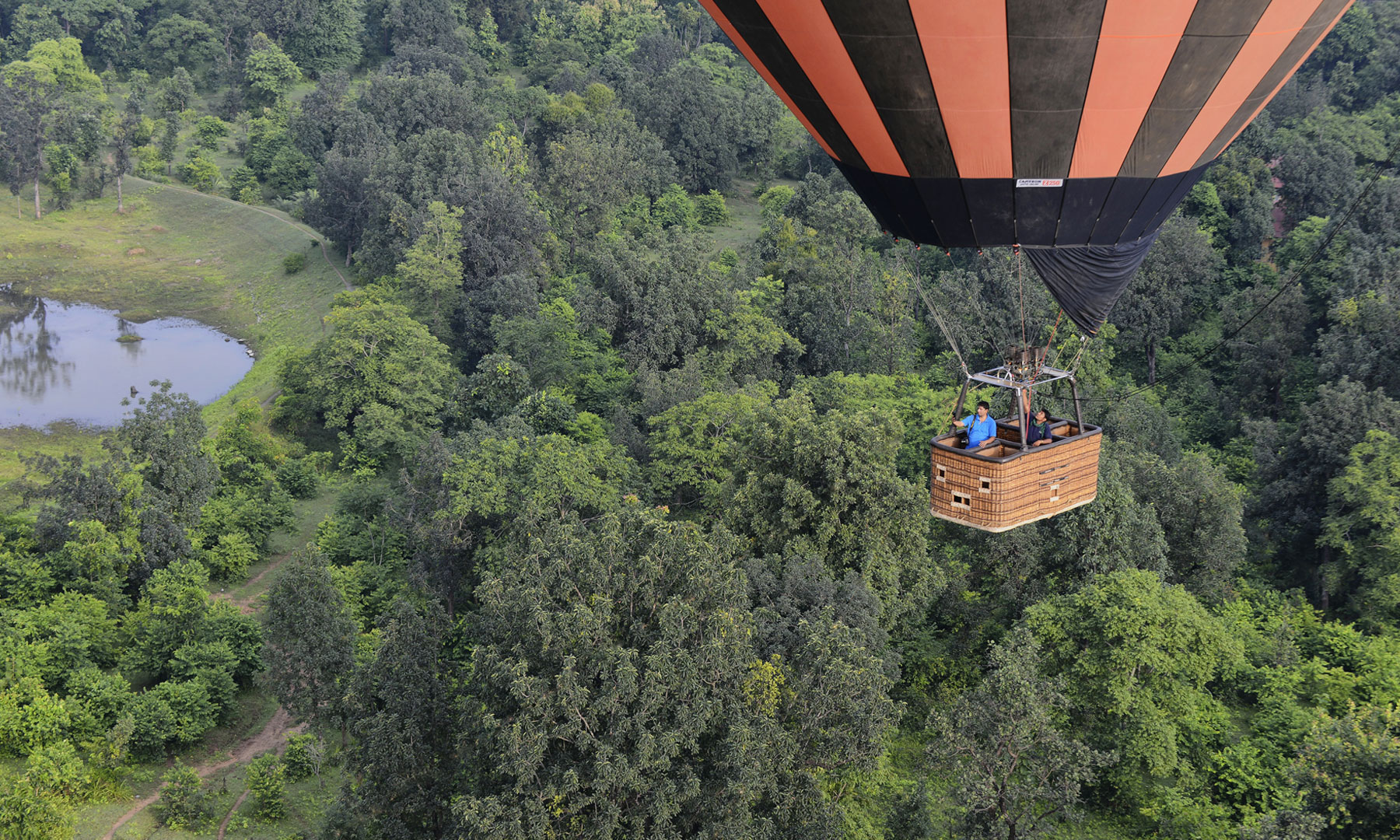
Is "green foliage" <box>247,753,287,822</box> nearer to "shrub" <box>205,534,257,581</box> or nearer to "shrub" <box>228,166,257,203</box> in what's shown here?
"shrub" <box>205,534,257,581</box>

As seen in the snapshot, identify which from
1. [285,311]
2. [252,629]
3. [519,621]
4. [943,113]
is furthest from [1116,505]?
[285,311]

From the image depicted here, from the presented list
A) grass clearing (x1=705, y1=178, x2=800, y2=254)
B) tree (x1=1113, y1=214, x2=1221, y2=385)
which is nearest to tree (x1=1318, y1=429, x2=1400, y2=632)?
tree (x1=1113, y1=214, x2=1221, y2=385)

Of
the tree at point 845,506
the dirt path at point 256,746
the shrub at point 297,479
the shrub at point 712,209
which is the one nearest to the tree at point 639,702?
the tree at point 845,506

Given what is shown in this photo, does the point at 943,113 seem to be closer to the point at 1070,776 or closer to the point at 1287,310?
the point at 1070,776

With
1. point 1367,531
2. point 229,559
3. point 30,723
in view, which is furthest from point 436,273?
point 1367,531

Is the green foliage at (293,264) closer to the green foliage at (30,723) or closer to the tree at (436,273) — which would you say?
the tree at (436,273)
